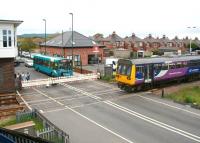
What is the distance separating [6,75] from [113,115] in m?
11.4

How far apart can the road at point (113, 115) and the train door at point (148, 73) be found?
1.55 meters

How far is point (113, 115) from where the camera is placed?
75.9 feet

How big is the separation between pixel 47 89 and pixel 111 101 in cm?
835

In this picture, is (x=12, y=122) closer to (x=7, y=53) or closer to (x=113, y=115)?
(x=113, y=115)

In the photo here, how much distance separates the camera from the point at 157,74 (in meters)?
32.3

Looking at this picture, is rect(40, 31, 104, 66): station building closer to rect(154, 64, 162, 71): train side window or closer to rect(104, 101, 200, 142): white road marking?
rect(154, 64, 162, 71): train side window

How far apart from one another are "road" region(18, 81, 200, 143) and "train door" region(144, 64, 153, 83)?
5.08ft

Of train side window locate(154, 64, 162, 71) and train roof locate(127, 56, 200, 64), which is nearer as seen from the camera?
train roof locate(127, 56, 200, 64)

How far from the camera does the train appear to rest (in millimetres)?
29891

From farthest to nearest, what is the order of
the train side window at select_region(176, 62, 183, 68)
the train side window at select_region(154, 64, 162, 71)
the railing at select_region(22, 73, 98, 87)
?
1. the train side window at select_region(176, 62, 183, 68)
2. the railing at select_region(22, 73, 98, 87)
3. the train side window at select_region(154, 64, 162, 71)

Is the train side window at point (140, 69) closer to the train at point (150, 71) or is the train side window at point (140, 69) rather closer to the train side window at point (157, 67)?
the train at point (150, 71)

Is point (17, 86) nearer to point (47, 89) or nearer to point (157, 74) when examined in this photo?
point (47, 89)

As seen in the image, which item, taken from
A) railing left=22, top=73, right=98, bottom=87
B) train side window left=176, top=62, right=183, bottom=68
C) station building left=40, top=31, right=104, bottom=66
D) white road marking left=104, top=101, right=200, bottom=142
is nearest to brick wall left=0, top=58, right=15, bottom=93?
railing left=22, top=73, right=98, bottom=87

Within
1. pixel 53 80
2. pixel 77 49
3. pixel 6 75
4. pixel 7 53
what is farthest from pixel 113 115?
pixel 77 49
